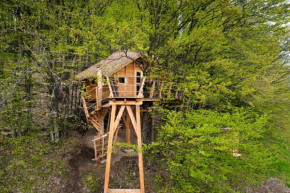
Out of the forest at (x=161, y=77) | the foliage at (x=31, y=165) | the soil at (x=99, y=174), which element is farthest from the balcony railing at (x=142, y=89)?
the foliage at (x=31, y=165)

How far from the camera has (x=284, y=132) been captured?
48.6ft

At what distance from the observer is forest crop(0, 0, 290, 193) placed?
9305 mm

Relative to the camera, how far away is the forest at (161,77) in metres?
9.30

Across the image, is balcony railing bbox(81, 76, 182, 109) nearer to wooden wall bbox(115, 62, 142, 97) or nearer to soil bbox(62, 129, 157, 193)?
wooden wall bbox(115, 62, 142, 97)

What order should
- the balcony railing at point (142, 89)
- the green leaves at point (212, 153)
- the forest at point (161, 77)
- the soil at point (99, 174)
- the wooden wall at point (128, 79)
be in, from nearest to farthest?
the green leaves at point (212, 153) → the forest at point (161, 77) → the soil at point (99, 174) → the balcony railing at point (142, 89) → the wooden wall at point (128, 79)

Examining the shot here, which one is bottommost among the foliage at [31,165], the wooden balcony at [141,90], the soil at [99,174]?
the soil at [99,174]

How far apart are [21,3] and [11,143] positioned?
30.4 feet

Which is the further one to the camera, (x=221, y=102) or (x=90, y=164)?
(x=221, y=102)

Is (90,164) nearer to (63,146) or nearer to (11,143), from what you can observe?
(63,146)

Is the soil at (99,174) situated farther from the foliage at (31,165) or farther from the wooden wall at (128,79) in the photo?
the wooden wall at (128,79)

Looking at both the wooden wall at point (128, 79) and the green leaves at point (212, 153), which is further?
the wooden wall at point (128, 79)

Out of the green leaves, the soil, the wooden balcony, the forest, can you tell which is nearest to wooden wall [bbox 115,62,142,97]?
the wooden balcony

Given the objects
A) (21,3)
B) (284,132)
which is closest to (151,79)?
(21,3)

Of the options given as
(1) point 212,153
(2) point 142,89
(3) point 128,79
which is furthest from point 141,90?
(1) point 212,153
